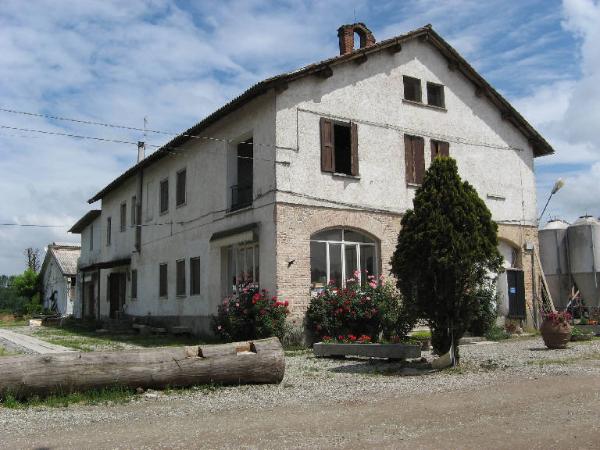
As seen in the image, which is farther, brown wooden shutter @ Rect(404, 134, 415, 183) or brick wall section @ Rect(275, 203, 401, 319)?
brown wooden shutter @ Rect(404, 134, 415, 183)

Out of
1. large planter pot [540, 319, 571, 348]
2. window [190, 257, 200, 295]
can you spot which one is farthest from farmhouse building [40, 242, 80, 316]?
large planter pot [540, 319, 571, 348]

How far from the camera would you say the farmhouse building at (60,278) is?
37844mm

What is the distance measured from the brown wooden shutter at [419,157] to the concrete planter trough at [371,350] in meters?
6.75

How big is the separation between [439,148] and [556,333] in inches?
273

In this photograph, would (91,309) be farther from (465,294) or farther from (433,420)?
(433,420)

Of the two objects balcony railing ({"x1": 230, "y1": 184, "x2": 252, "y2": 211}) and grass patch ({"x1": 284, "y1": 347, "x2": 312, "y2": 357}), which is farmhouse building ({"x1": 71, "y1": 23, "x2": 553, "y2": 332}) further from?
grass patch ({"x1": 284, "y1": 347, "x2": 312, "y2": 357})

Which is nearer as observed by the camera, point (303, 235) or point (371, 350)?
point (371, 350)

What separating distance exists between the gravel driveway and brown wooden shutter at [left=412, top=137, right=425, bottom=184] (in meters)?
8.14

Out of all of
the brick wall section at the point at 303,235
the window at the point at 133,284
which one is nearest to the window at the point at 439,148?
the brick wall section at the point at 303,235

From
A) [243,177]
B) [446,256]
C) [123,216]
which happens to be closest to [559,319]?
[446,256]

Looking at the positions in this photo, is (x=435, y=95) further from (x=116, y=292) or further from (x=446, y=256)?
(x=116, y=292)

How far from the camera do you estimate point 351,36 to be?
17812 millimetres

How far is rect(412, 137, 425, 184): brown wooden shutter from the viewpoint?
56.2 feet

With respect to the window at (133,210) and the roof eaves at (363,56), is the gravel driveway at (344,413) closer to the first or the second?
the roof eaves at (363,56)
